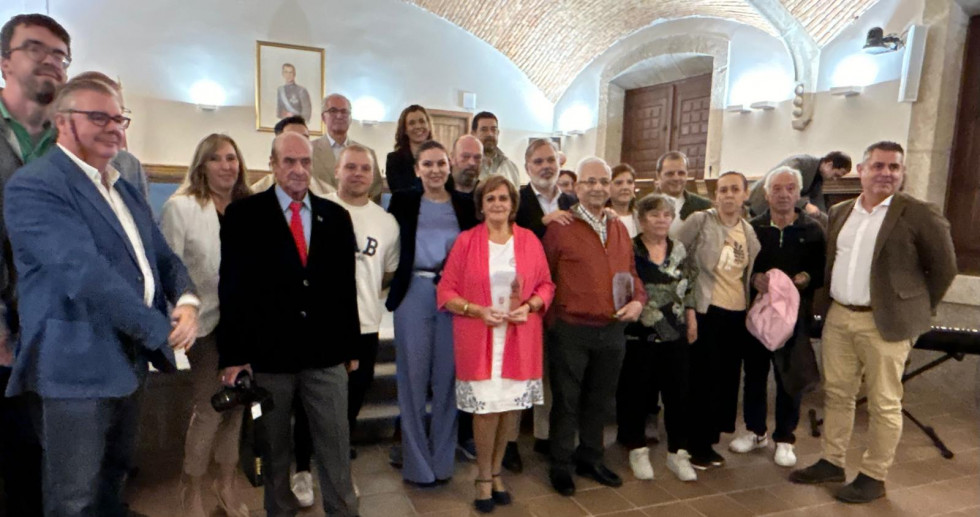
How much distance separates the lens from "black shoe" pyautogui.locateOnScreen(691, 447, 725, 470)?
128 inches

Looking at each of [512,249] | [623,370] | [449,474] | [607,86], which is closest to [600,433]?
[623,370]

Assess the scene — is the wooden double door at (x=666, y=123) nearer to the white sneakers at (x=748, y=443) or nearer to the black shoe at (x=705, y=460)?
the white sneakers at (x=748, y=443)

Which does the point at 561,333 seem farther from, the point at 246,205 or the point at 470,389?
the point at 246,205

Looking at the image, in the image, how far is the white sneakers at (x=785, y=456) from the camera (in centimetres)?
331

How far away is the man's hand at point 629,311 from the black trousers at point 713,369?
0.61 meters

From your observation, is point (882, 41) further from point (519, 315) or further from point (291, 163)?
point (291, 163)

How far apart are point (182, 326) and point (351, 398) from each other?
1154 mm

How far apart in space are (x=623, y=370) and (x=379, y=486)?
1375 millimetres

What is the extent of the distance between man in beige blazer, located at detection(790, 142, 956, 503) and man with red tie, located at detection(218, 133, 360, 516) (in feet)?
7.94

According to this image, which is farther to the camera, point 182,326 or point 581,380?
point 581,380

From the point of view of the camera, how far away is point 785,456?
131 inches

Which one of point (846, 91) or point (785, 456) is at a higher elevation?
point (846, 91)

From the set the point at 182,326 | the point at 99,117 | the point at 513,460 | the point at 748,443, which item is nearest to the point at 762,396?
the point at 748,443

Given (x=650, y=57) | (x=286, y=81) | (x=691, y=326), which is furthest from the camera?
(x=286, y=81)
